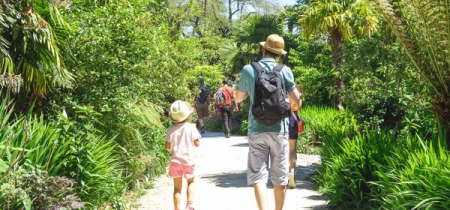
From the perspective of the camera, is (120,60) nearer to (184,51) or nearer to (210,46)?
(184,51)

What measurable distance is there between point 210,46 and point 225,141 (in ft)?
60.8

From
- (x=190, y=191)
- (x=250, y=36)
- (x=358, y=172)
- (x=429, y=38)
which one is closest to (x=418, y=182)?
(x=358, y=172)

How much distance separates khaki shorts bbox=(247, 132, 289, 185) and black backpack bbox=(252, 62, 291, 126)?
183 millimetres

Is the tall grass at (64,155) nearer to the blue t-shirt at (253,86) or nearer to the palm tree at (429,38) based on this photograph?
the blue t-shirt at (253,86)

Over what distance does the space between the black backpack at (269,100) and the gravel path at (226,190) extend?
160 centimetres

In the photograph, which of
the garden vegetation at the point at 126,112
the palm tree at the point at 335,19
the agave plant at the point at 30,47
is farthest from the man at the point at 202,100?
the agave plant at the point at 30,47

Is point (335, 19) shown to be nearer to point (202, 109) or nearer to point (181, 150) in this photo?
point (202, 109)

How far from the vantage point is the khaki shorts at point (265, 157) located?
13.6ft

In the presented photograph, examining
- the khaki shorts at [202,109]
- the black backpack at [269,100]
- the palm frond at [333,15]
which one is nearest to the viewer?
the black backpack at [269,100]

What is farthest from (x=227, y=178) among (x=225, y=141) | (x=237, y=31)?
(x=237, y=31)

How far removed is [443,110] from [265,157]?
2302 mm

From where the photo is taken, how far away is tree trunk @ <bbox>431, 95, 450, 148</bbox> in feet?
15.4

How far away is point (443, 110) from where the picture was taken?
4828mm

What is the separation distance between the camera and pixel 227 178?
23.4 feet
